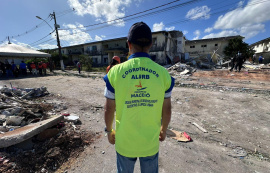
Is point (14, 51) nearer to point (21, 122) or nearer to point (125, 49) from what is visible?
point (21, 122)

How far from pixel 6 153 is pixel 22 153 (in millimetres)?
244

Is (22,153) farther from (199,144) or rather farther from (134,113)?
(199,144)

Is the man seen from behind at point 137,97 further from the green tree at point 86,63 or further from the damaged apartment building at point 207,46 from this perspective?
the damaged apartment building at point 207,46

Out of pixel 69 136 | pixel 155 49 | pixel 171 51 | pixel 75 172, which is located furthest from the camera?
pixel 171 51

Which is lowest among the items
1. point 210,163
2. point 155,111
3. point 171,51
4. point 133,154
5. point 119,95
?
point 210,163

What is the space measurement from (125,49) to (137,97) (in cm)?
2553

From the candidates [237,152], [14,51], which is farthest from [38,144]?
[14,51]

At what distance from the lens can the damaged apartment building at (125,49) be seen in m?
21.2

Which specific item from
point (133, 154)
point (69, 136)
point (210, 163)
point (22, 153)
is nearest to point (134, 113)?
point (133, 154)

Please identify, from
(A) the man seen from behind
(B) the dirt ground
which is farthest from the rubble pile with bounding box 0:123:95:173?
(A) the man seen from behind

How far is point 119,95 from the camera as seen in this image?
3.40ft

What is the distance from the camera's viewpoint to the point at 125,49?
83.0 feet

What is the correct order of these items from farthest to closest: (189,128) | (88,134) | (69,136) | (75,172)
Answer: (189,128) → (88,134) → (69,136) → (75,172)

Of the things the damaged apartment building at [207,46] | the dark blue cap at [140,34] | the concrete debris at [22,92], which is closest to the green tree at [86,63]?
the concrete debris at [22,92]
